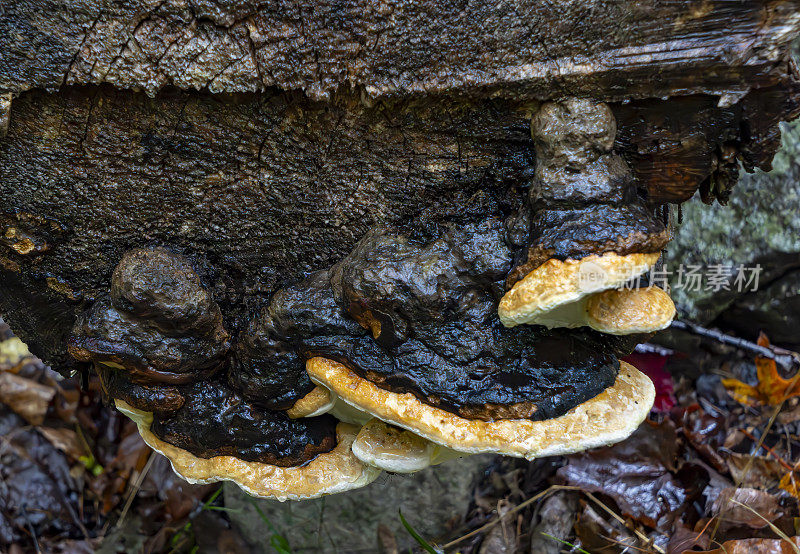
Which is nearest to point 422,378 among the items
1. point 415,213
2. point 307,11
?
point 415,213

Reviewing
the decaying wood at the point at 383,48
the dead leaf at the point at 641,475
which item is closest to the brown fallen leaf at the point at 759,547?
the dead leaf at the point at 641,475

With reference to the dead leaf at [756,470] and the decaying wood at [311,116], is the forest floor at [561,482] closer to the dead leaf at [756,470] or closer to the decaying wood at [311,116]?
the dead leaf at [756,470]

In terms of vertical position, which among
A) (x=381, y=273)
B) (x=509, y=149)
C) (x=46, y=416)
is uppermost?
(x=509, y=149)

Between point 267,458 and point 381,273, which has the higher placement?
point 381,273

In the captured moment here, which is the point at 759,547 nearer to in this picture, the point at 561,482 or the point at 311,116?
the point at 561,482

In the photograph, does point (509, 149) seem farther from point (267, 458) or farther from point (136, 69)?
point (267, 458)

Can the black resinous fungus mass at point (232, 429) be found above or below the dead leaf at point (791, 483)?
above

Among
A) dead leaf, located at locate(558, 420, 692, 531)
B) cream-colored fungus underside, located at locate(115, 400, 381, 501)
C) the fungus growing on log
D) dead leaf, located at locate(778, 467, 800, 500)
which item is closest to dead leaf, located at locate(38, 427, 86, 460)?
the fungus growing on log

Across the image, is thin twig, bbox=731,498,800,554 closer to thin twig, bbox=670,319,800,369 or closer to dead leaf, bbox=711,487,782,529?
dead leaf, bbox=711,487,782,529
